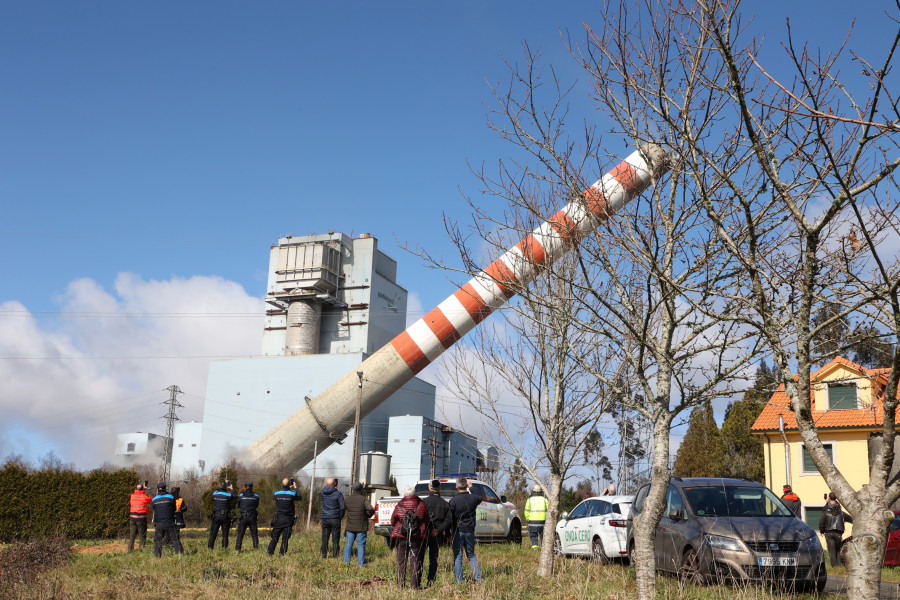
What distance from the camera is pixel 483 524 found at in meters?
17.6

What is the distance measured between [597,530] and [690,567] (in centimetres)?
394

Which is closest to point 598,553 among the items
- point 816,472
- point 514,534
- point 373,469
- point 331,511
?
point 514,534

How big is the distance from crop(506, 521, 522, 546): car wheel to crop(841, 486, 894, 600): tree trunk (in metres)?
14.4

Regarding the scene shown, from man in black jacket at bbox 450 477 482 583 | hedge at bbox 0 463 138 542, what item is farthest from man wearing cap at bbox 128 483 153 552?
man in black jacket at bbox 450 477 482 583

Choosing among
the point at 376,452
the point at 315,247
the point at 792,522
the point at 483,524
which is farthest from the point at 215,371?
the point at 792,522

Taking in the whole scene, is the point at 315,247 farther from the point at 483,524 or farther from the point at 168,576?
the point at 168,576

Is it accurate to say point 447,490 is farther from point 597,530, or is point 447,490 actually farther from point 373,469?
point 373,469

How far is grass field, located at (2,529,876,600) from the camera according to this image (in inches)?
350

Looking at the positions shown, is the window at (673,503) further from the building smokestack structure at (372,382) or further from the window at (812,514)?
the window at (812,514)

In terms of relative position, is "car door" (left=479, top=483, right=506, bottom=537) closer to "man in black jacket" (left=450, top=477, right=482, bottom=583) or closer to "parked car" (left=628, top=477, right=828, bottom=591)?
"man in black jacket" (left=450, top=477, right=482, bottom=583)

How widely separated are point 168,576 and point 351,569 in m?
2.87

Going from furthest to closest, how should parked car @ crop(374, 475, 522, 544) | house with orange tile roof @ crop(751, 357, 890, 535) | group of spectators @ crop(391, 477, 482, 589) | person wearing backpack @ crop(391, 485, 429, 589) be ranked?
house with orange tile roof @ crop(751, 357, 890, 535), parked car @ crop(374, 475, 522, 544), group of spectators @ crop(391, 477, 482, 589), person wearing backpack @ crop(391, 485, 429, 589)

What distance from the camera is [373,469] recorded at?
4069 cm

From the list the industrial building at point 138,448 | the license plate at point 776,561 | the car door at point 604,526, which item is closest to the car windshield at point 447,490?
the car door at point 604,526
